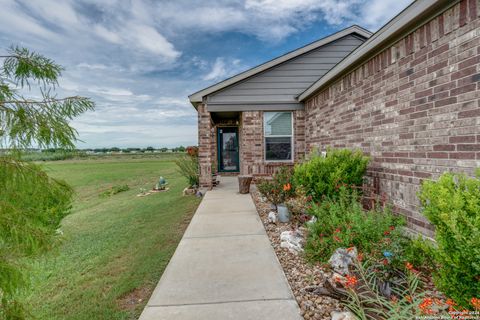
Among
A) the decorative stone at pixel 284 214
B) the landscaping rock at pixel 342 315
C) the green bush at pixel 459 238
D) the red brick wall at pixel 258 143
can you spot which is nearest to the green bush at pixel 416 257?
the green bush at pixel 459 238

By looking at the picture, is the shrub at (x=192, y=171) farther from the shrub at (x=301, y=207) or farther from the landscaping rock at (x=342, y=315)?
the landscaping rock at (x=342, y=315)

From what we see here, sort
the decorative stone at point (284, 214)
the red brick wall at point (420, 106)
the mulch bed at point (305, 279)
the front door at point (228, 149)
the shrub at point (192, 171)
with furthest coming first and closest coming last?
the front door at point (228, 149)
the shrub at point (192, 171)
the decorative stone at point (284, 214)
the red brick wall at point (420, 106)
the mulch bed at point (305, 279)

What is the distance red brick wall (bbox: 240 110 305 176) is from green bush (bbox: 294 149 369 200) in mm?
4240

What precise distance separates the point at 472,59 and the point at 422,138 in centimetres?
113

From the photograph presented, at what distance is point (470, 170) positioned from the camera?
2947mm

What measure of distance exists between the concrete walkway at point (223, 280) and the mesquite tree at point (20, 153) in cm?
139

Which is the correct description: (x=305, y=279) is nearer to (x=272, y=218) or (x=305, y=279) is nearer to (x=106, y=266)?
(x=272, y=218)

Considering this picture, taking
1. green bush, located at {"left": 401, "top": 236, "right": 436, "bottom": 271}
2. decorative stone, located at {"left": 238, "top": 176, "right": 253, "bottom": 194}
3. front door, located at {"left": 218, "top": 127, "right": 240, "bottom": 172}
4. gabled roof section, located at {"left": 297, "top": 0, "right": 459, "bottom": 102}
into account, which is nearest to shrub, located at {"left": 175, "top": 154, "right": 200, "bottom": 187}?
decorative stone, located at {"left": 238, "top": 176, "right": 253, "bottom": 194}

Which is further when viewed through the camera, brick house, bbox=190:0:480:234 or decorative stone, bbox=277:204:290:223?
decorative stone, bbox=277:204:290:223

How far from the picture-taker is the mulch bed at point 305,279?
254cm

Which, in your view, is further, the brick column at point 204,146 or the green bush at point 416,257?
the brick column at point 204,146

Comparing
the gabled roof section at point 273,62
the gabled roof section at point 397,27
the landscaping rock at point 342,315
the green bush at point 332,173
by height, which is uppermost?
the gabled roof section at point 273,62

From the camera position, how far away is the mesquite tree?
1.56 metres

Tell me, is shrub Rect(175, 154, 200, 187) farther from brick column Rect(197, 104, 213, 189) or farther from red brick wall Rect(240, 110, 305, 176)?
red brick wall Rect(240, 110, 305, 176)
